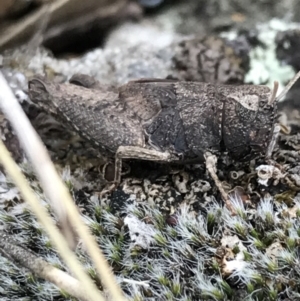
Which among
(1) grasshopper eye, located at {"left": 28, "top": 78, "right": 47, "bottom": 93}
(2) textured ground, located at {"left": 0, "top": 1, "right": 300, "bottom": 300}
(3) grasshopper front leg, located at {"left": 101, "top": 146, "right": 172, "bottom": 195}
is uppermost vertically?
(1) grasshopper eye, located at {"left": 28, "top": 78, "right": 47, "bottom": 93}

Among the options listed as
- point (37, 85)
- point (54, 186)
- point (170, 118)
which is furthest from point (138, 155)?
point (54, 186)

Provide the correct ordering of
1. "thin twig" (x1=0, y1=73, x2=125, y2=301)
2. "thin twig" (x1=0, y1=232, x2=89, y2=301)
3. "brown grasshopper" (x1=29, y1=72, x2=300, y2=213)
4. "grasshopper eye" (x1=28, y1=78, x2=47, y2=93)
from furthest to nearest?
"grasshopper eye" (x1=28, y1=78, x2=47, y2=93), "brown grasshopper" (x1=29, y1=72, x2=300, y2=213), "thin twig" (x1=0, y1=232, x2=89, y2=301), "thin twig" (x1=0, y1=73, x2=125, y2=301)

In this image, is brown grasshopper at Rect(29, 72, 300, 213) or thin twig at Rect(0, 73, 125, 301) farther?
brown grasshopper at Rect(29, 72, 300, 213)

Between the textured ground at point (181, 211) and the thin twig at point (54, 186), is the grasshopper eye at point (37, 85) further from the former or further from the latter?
the thin twig at point (54, 186)

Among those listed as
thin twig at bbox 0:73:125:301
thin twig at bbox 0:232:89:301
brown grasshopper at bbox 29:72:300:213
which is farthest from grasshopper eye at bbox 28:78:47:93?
thin twig at bbox 0:73:125:301

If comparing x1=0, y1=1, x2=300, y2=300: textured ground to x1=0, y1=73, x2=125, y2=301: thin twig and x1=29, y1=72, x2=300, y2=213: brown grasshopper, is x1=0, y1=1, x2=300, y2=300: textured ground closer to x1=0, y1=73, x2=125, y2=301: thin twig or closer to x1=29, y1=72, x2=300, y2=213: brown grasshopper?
x1=29, y1=72, x2=300, y2=213: brown grasshopper

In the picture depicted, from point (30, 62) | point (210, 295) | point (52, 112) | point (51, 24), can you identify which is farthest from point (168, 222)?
point (51, 24)

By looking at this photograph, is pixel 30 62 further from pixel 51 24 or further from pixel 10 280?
pixel 10 280

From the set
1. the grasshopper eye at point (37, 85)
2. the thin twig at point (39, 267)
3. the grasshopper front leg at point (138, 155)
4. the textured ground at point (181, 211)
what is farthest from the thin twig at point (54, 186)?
the grasshopper eye at point (37, 85)
